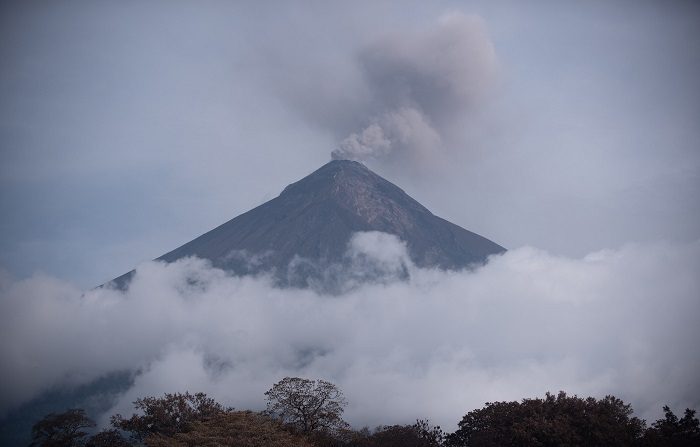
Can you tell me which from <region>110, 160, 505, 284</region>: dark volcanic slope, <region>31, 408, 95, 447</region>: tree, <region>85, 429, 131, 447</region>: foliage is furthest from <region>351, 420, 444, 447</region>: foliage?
<region>110, 160, 505, 284</region>: dark volcanic slope

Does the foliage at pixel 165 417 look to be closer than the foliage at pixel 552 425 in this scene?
No

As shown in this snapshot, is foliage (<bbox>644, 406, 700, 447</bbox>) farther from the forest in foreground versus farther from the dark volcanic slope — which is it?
the dark volcanic slope

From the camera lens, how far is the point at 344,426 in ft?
105

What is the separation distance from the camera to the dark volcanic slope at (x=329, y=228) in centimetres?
12825

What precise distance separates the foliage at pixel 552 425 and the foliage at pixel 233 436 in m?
8.83

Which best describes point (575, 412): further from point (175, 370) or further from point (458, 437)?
point (175, 370)

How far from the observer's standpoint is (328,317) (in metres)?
158

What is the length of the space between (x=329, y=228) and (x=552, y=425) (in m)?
111

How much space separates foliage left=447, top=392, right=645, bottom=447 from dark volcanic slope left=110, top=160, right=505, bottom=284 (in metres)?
102

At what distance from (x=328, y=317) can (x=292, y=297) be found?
1540cm

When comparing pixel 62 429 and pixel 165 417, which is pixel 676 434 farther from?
pixel 62 429

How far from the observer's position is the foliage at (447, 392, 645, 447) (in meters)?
22.2

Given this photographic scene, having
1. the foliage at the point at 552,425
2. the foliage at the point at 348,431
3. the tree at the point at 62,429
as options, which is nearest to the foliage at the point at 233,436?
the foliage at the point at 348,431

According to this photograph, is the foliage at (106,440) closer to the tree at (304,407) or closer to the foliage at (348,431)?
the foliage at (348,431)
